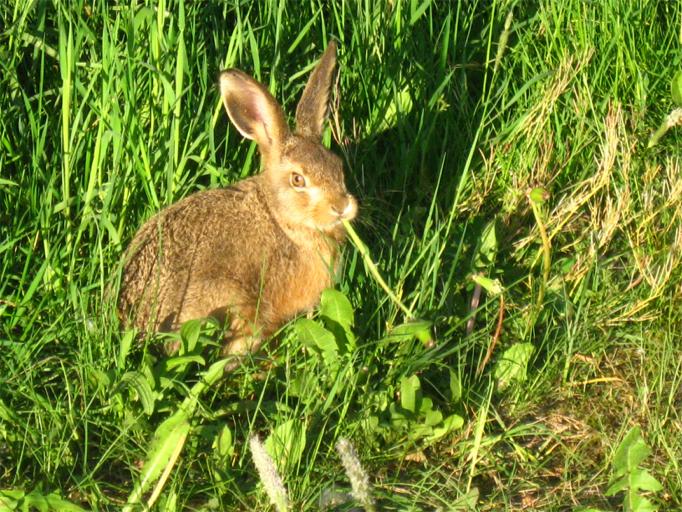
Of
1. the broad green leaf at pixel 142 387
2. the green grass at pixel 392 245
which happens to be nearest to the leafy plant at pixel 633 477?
the green grass at pixel 392 245

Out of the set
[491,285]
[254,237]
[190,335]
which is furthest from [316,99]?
[190,335]

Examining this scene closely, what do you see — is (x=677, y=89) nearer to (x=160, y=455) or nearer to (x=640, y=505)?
(x=640, y=505)

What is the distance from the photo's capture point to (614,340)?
14.3 ft

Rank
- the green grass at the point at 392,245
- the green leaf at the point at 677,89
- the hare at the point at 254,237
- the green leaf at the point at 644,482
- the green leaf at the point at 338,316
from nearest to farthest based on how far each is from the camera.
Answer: the green leaf at the point at 644,482
the green grass at the point at 392,245
the green leaf at the point at 338,316
the hare at the point at 254,237
the green leaf at the point at 677,89

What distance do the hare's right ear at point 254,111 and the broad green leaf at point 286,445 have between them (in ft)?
4.44

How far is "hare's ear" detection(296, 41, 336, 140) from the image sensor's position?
14.9 feet

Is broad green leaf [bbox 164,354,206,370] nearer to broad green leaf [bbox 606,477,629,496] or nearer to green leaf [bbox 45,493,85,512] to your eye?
green leaf [bbox 45,493,85,512]

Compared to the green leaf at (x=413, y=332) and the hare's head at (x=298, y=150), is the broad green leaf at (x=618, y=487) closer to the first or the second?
the green leaf at (x=413, y=332)

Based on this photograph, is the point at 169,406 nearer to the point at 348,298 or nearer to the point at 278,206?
the point at 348,298

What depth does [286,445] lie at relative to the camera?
3551 millimetres

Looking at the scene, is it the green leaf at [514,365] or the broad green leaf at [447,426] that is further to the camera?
the green leaf at [514,365]

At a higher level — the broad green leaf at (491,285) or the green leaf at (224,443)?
the broad green leaf at (491,285)

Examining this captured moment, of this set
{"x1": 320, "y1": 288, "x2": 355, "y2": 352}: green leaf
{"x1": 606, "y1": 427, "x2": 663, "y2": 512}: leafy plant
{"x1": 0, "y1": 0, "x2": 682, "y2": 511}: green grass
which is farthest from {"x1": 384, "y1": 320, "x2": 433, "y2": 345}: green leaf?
{"x1": 606, "y1": 427, "x2": 663, "y2": 512}: leafy plant

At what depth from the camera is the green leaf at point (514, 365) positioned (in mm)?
4121
